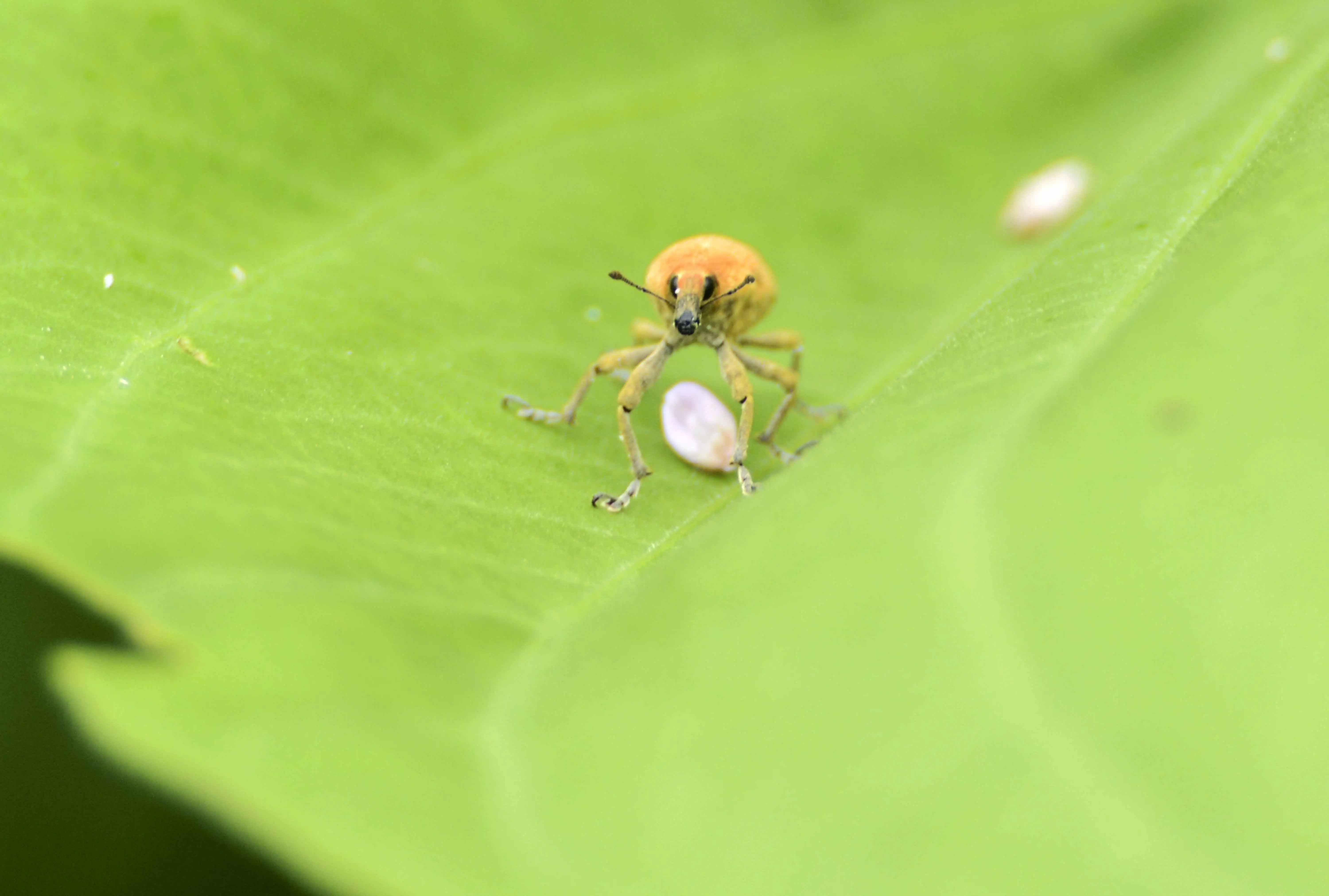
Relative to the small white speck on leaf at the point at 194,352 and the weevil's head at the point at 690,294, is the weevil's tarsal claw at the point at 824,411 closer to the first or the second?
the weevil's head at the point at 690,294

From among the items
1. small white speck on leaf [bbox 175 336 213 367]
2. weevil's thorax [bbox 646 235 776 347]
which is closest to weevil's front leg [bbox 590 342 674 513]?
weevil's thorax [bbox 646 235 776 347]

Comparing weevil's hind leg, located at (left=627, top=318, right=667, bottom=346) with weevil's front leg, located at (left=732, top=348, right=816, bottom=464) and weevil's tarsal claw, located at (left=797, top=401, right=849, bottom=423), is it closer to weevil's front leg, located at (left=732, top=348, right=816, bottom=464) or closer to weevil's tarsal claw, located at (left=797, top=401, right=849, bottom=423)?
weevil's front leg, located at (left=732, top=348, right=816, bottom=464)

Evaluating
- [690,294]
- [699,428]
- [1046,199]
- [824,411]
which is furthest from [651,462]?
[1046,199]

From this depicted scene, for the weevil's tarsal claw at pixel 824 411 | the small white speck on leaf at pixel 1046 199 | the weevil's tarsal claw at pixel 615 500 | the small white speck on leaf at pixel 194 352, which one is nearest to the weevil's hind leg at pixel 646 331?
the weevil's tarsal claw at pixel 824 411

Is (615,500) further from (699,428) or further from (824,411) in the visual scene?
(824,411)

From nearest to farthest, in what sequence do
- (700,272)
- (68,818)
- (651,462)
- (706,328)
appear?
(68,818), (651,462), (700,272), (706,328)

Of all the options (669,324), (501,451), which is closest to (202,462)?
(501,451)
